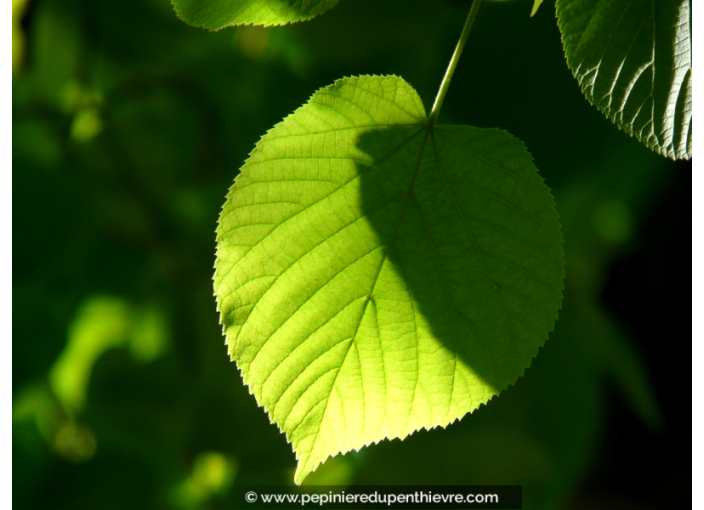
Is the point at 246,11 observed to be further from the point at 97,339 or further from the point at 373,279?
the point at 97,339

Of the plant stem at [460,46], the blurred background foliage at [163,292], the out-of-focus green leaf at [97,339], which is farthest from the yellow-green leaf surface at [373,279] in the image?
the out-of-focus green leaf at [97,339]

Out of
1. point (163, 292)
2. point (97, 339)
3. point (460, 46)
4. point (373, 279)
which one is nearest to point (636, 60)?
point (460, 46)

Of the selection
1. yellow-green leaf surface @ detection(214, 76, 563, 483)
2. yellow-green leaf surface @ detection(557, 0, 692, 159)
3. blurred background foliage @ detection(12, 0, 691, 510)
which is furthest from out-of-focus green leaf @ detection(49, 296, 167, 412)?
yellow-green leaf surface @ detection(557, 0, 692, 159)

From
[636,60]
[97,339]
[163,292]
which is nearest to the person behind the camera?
[636,60]

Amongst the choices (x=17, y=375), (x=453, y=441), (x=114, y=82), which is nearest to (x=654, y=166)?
(x=453, y=441)

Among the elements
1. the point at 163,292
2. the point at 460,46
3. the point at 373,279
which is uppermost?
the point at 163,292

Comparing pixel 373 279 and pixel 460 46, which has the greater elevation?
pixel 460 46

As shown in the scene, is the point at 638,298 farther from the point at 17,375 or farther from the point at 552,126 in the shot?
the point at 17,375

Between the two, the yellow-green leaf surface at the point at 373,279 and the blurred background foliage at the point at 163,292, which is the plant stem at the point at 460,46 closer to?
the yellow-green leaf surface at the point at 373,279
